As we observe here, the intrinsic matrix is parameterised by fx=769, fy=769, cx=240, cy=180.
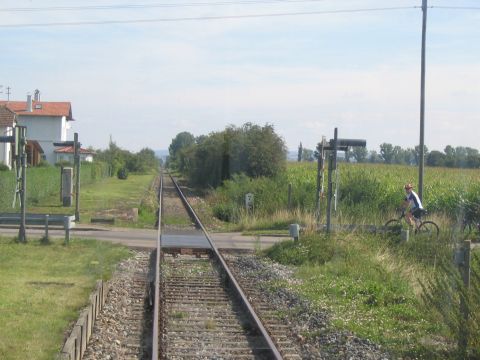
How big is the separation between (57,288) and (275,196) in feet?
66.2

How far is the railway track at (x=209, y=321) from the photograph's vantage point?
378 inches

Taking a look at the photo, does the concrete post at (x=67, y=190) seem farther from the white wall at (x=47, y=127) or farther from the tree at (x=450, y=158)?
the white wall at (x=47, y=127)

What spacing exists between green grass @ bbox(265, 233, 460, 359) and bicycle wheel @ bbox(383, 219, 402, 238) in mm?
1580

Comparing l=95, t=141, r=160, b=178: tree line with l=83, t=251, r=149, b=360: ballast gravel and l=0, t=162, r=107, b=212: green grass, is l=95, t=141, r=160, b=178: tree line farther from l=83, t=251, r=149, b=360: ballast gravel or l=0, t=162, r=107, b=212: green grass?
l=83, t=251, r=149, b=360: ballast gravel

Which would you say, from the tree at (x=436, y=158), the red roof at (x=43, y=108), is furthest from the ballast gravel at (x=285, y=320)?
the red roof at (x=43, y=108)

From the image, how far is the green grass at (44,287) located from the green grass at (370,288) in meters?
3.94

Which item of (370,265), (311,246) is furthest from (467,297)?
(311,246)

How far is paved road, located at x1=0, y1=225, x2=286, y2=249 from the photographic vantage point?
22.1 m

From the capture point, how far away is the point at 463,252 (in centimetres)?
950

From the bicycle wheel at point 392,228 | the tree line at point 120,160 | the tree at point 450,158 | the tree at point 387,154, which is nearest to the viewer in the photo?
the bicycle wheel at point 392,228

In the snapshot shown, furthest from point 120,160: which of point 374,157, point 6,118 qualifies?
point 6,118

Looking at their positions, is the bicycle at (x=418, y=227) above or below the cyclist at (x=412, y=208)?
below

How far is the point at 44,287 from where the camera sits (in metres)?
13.6

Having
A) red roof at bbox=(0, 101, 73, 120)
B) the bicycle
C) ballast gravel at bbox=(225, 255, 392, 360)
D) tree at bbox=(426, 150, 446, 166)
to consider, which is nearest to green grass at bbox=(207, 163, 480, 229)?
the bicycle
